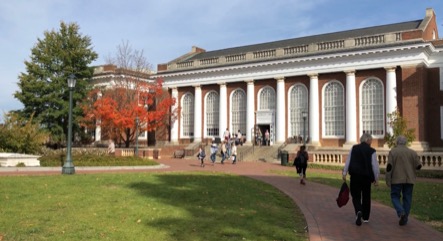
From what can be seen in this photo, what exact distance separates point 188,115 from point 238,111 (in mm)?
6645

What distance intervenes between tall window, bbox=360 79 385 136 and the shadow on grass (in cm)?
2351

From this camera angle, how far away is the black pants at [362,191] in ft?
27.9

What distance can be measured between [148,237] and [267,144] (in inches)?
1346

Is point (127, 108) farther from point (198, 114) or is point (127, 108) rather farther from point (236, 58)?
point (236, 58)

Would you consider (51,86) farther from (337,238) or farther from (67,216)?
(337,238)

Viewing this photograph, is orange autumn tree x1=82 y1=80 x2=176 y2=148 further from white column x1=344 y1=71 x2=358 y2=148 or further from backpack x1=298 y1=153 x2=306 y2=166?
backpack x1=298 y1=153 x2=306 y2=166

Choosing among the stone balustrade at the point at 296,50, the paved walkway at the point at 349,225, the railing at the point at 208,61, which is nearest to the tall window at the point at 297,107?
the stone balustrade at the point at 296,50

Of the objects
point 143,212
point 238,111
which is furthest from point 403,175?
point 238,111

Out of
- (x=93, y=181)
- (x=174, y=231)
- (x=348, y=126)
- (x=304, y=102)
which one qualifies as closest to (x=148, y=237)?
(x=174, y=231)

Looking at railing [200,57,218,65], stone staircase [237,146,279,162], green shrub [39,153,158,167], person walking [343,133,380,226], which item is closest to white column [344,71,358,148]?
stone staircase [237,146,279,162]

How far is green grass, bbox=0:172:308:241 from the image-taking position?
7.05 meters

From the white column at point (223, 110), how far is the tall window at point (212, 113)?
1284mm

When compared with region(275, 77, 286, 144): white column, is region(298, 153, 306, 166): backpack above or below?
below

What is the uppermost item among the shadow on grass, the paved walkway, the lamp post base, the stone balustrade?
the stone balustrade
